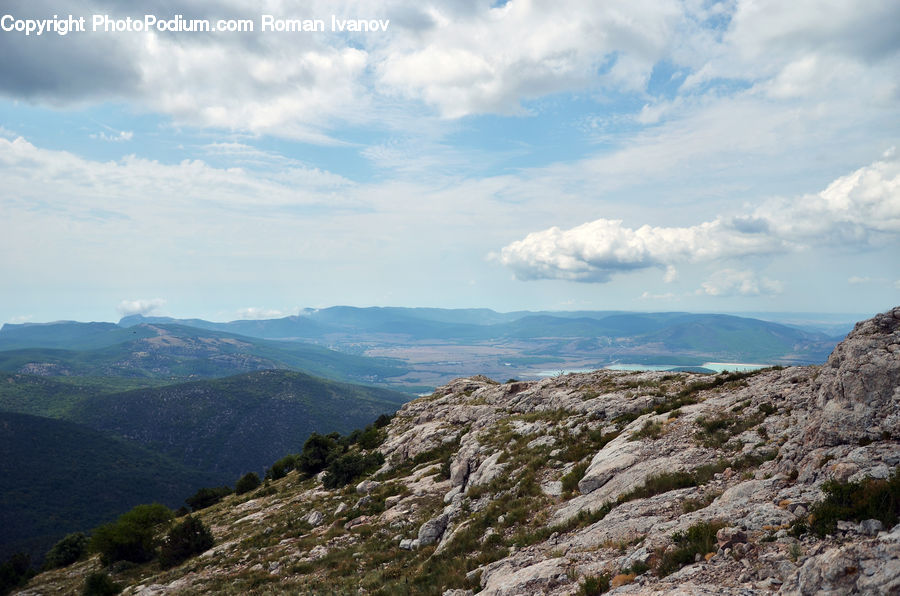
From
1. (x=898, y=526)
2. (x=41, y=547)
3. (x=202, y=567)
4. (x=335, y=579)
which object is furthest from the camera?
(x=41, y=547)

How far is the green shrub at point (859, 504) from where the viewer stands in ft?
30.9

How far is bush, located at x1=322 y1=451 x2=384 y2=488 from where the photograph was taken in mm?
42031

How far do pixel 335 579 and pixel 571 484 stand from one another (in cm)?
1310

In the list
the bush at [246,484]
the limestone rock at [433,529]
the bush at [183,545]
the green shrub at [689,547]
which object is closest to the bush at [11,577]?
the bush at [246,484]

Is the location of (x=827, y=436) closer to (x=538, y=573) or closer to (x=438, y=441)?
(x=538, y=573)

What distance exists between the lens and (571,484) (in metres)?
21.6

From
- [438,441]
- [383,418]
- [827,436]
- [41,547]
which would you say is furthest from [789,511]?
[41,547]

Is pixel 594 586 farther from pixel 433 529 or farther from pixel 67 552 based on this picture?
pixel 67 552

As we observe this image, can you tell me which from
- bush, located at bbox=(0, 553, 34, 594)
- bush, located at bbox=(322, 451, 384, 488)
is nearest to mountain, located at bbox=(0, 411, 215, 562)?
bush, located at bbox=(0, 553, 34, 594)

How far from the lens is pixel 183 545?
3378 cm

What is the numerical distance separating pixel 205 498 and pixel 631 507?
68289 millimetres

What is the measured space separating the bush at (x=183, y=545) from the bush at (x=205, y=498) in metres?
30.9

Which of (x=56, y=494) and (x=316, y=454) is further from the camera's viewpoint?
(x=56, y=494)

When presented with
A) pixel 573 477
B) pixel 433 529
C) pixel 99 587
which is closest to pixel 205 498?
pixel 99 587
